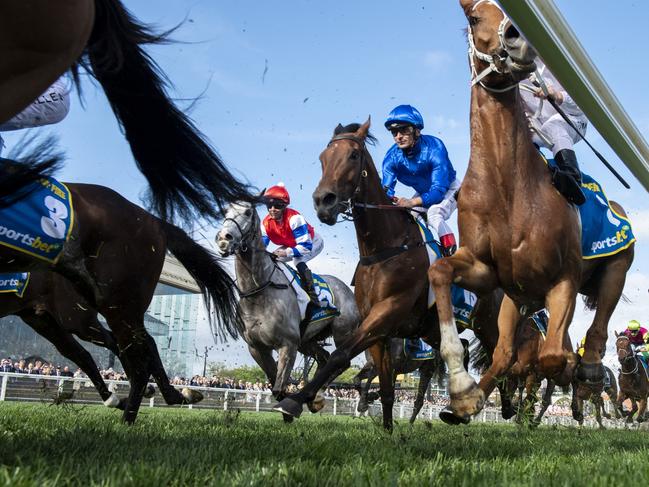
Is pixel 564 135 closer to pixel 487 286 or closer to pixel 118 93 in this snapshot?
pixel 487 286

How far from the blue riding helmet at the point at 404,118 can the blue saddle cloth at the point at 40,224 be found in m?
3.34

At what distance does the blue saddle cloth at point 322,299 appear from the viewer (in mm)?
9534

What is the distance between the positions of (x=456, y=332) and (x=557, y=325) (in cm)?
58

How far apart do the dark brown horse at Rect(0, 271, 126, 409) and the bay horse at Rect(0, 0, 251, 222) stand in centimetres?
347

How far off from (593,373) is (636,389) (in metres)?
15.3

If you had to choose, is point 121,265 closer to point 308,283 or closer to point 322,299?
point 308,283

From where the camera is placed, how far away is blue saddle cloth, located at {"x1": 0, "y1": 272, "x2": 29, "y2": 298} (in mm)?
6117

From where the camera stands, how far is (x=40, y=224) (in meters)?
3.99

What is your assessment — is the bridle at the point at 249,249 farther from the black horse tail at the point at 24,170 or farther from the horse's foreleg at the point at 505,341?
the black horse tail at the point at 24,170

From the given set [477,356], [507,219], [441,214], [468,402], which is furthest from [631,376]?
[468,402]

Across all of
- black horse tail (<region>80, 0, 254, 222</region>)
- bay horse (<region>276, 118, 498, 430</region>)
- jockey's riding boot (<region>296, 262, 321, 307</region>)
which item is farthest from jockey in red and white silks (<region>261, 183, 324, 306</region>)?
black horse tail (<region>80, 0, 254, 222</region>)


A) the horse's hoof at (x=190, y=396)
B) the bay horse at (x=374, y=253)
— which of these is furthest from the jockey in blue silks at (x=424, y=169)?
the horse's hoof at (x=190, y=396)

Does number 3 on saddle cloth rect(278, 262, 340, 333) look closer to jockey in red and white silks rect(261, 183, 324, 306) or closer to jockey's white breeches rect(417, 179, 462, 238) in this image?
jockey in red and white silks rect(261, 183, 324, 306)

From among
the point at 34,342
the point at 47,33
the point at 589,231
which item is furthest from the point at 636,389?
the point at 34,342
